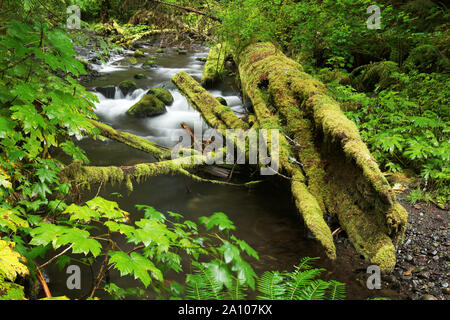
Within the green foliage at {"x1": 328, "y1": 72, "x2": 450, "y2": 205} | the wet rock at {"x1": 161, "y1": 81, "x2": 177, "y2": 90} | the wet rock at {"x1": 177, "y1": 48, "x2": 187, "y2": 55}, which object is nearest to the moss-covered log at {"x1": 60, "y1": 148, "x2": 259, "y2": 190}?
the green foliage at {"x1": 328, "y1": 72, "x2": 450, "y2": 205}

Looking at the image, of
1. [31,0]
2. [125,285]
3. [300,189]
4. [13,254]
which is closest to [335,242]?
[300,189]

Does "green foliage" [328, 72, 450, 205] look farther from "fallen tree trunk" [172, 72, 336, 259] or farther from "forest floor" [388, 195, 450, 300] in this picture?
"fallen tree trunk" [172, 72, 336, 259]

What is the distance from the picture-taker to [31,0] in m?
2.62

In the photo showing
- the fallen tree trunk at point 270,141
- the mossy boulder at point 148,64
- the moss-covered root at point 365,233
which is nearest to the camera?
the moss-covered root at point 365,233

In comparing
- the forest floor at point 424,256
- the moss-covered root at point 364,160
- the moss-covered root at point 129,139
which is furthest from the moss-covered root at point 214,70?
the forest floor at point 424,256

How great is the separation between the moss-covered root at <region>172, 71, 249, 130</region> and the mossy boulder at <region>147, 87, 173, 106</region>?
2792 millimetres

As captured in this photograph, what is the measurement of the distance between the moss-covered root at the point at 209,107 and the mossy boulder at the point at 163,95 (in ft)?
9.16

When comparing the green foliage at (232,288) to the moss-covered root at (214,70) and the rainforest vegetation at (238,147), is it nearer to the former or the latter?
the rainforest vegetation at (238,147)

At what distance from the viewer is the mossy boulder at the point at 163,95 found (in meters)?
10.1

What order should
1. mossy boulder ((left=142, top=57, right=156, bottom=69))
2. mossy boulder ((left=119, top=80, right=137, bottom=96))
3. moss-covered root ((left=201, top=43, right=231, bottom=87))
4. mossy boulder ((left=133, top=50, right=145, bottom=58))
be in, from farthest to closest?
mossy boulder ((left=133, top=50, right=145, bottom=58)), mossy boulder ((left=142, top=57, right=156, bottom=69)), mossy boulder ((left=119, top=80, right=137, bottom=96)), moss-covered root ((left=201, top=43, right=231, bottom=87))

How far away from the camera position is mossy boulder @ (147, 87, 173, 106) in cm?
1012

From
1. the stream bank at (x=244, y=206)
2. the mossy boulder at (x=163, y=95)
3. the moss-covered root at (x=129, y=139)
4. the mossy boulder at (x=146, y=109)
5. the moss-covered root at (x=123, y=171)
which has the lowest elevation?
the stream bank at (x=244, y=206)

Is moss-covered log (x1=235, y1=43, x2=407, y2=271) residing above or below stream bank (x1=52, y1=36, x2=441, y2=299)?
above

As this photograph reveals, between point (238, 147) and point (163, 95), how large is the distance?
6.15 m
